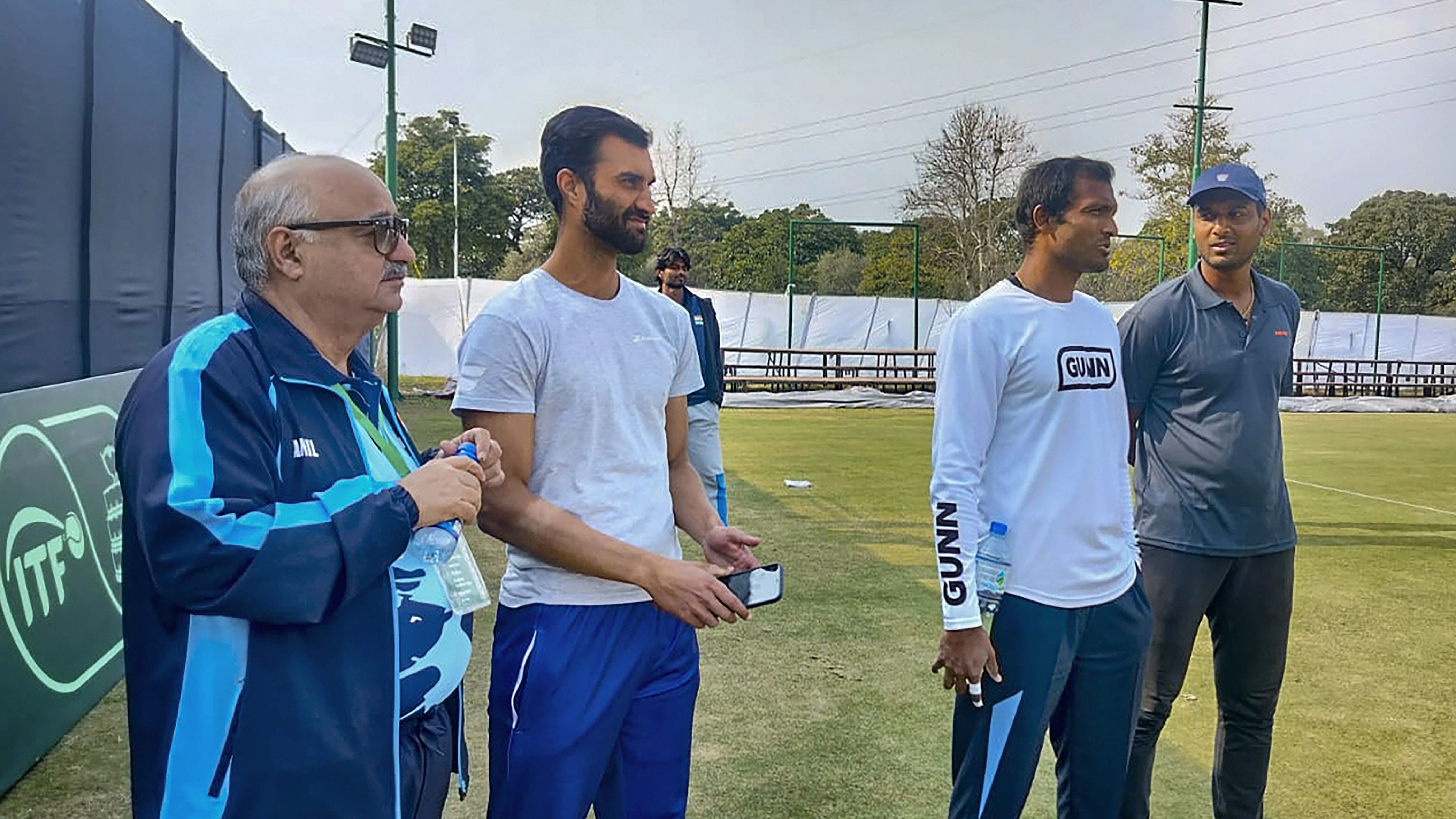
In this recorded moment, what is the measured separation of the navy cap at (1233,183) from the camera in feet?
9.48

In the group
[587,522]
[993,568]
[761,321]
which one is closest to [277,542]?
[587,522]

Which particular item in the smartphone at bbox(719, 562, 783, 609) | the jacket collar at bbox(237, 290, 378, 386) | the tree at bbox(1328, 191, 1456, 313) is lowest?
the smartphone at bbox(719, 562, 783, 609)

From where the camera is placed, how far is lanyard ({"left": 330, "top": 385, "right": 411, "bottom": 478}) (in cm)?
164

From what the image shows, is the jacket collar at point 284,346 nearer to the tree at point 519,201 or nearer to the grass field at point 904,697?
the grass field at point 904,697

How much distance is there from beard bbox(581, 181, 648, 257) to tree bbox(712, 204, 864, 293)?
28.3 metres

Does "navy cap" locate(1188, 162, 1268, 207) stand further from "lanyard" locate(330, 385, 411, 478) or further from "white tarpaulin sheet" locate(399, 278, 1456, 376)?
"white tarpaulin sheet" locate(399, 278, 1456, 376)

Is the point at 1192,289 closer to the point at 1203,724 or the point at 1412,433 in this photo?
the point at 1203,724

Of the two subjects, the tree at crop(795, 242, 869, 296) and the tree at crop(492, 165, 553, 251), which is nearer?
the tree at crop(795, 242, 869, 296)

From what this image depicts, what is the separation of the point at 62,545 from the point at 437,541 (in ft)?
9.42

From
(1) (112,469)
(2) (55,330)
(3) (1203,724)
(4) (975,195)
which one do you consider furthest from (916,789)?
(4) (975,195)

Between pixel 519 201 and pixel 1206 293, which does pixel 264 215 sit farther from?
pixel 519 201

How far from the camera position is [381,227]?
1.62 m

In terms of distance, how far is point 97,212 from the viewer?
5.02 meters

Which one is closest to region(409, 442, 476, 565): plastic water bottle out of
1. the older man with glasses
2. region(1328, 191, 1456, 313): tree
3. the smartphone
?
the older man with glasses
